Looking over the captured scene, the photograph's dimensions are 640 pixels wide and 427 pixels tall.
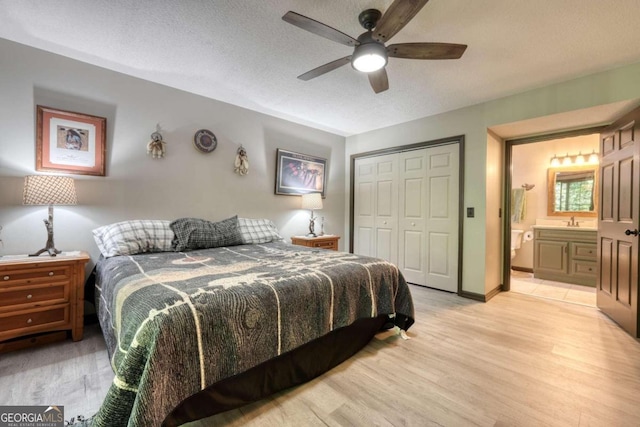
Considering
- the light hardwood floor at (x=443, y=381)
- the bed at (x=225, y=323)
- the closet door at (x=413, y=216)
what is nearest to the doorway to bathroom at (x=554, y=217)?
the closet door at (x=413, y=216)

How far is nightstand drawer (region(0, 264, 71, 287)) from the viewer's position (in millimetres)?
1910

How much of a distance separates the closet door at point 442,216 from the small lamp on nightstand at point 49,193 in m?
3.98

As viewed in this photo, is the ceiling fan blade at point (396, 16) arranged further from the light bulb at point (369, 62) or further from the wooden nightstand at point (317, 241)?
the wooden nightstand at point (317, 241)

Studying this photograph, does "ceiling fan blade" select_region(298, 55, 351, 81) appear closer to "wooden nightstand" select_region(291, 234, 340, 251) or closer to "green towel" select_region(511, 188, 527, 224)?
"wooden nightstand" select_region(291, 234, 340, 251)

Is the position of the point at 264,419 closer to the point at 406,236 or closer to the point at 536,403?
the point at 536,403

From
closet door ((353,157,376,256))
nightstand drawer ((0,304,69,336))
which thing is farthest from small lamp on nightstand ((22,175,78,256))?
closet door ((353,157,376,256))

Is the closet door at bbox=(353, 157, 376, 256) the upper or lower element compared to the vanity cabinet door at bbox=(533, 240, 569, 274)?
upper

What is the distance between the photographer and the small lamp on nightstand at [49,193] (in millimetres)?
2084

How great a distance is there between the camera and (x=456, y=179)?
358cm

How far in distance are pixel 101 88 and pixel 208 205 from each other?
5.02ft

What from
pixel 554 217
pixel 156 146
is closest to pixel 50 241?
pixel 156 146

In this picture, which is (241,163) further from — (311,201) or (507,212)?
(507,212)

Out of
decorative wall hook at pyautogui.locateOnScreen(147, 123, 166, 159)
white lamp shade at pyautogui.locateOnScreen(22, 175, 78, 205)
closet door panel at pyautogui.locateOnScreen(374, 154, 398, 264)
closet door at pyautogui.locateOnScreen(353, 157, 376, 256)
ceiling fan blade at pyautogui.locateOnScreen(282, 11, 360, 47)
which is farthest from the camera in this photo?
closet door at pyautogui.locateOnScreen(353, 157, 376, 256)

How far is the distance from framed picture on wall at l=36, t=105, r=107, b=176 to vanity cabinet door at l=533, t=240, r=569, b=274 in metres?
6.04
